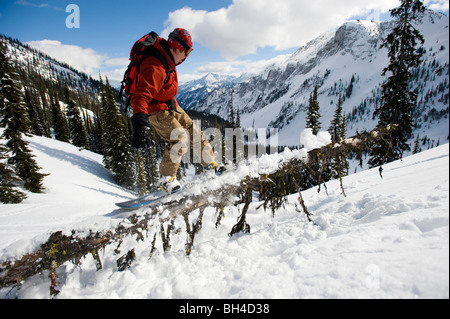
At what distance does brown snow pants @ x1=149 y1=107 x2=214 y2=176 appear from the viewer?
4480 mm

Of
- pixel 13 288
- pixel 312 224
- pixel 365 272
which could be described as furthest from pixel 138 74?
pixel 365 272

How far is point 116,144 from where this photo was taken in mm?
27625

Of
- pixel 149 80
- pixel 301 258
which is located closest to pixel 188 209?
pixel 301 258

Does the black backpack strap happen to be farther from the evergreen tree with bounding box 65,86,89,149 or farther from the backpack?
the evergreen tree with bounding box 65,86,89,149

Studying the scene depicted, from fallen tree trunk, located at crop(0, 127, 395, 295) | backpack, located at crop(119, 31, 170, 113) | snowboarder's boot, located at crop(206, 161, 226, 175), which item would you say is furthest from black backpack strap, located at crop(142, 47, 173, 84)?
fallen tree trunk, located at crop(0, 127, 395, 295)

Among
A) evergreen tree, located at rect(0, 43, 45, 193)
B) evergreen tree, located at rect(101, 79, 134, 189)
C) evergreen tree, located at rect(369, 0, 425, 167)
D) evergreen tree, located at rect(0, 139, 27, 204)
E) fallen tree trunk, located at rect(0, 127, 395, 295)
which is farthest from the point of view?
evergreen tree, located at rect(101, 79, 134, 189)

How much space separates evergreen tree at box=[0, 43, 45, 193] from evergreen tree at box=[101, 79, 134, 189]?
11549 millimetres

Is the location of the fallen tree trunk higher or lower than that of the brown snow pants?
lower

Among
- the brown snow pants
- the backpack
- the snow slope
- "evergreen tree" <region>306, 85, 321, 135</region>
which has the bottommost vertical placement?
the snow slope

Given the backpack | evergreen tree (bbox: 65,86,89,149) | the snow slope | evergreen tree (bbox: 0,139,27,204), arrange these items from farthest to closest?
evergreen tree (bbox: 65,86,89,149)
evergreen tree (bbox: 0,139,27,204)
the backpack
the snow slope

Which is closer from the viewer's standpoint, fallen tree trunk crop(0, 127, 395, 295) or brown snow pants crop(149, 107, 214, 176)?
fallen tree trunk crop(0, 127, 395, 295)

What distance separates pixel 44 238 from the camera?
2.50 metres

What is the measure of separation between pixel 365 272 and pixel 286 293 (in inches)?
25.7
